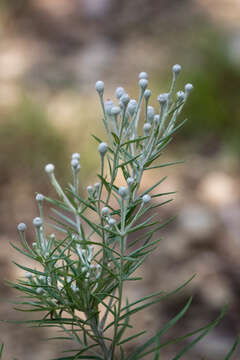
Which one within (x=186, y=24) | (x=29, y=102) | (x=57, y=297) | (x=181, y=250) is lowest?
(x=57, y=297)

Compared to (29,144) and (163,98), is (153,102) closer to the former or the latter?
(29,144)

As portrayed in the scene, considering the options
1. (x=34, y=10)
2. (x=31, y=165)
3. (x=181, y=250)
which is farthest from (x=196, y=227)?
(x=34, y=10)

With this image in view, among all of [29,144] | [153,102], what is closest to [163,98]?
[29,144]

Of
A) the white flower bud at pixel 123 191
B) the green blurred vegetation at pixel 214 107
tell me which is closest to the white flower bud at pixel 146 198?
the white flower bud at pixel 123 191

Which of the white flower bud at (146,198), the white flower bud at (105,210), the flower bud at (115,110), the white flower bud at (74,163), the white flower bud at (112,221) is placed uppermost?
the flower bud at (115,110)

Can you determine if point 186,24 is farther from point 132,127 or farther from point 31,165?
point 132,127

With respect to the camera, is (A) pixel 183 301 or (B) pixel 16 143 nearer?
(A) pixel 183 301

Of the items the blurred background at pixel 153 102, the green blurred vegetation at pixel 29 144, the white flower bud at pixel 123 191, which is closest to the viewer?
the white flower bud at pixel 123 191

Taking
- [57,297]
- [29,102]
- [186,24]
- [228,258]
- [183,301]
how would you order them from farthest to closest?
[186,24], [29,102], [228,258], [183,301], [57,297]

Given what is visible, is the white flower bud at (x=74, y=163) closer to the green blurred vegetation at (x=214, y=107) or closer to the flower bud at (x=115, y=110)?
the flower bud at (x=115, y=110)

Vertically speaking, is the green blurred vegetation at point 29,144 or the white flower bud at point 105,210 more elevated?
the green blurred vegetation at point 29,144
